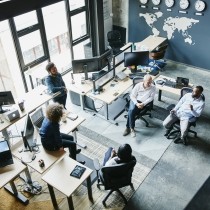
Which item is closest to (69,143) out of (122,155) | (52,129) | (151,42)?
(52,129)

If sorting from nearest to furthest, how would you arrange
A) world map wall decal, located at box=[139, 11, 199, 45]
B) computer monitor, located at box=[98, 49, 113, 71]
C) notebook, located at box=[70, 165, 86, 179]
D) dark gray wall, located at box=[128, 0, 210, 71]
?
notebook, located at box=[70, 165, 86, 179], computer monitor, located at box=[98, 49, 113, 71], dark gray wall, located at box=[128, 0, 210, 71], world map wall decal, located at box=[139, 11, 199, 45]

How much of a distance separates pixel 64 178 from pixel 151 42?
539cm

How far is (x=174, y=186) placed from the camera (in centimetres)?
491

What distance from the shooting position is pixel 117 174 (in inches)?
163

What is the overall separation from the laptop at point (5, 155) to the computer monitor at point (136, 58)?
345cm

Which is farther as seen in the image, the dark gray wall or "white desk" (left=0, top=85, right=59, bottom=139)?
the dark gray wall

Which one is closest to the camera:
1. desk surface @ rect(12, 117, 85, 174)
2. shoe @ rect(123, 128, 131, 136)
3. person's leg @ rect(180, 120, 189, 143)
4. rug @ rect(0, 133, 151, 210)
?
desk surface @ rect(12, 117, 85, 174)

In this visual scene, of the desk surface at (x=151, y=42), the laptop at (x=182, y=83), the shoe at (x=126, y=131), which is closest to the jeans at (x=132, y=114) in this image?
the shoe at (x=126, y=131)

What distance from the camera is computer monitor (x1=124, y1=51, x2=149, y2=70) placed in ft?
21.3

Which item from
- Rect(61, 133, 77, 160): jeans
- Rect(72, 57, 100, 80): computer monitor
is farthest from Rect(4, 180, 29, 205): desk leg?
Rect(72, 57, 100, 80): computer monitor

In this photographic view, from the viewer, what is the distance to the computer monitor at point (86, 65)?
6.13m

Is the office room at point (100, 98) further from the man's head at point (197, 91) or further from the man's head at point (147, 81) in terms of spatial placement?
the man's head at point (197, 91)

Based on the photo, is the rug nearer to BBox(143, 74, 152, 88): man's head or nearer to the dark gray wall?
BBox(143, 74, 152, 88): man's head

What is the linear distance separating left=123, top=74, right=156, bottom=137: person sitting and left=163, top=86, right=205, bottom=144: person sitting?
0.59 metres
